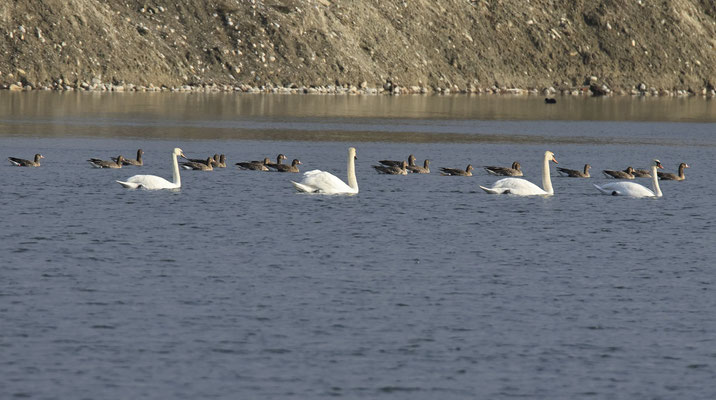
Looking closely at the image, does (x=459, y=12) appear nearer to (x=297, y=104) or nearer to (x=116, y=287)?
(x=297, y=104)

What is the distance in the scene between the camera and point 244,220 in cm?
3441

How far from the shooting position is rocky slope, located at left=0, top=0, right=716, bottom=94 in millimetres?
114062

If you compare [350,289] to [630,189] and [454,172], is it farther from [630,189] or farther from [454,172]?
[454,172]

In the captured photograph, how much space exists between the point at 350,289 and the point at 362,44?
369 feet

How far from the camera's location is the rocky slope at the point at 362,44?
374 ft

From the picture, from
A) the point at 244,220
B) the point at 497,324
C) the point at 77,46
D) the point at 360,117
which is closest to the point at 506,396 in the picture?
the point at 497,324

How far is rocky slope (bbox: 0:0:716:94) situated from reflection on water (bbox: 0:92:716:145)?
4.30m

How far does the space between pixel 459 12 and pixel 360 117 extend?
6129 centimetres

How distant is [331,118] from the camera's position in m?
89.2

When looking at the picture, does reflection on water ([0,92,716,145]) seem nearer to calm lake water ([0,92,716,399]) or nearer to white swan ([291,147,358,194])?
calm lake water ([0,92,716,399])

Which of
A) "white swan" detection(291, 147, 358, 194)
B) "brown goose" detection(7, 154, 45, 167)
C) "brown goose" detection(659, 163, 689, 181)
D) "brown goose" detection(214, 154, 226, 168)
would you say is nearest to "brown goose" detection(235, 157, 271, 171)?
"brown goose" detection(214, 154, 226, 168)

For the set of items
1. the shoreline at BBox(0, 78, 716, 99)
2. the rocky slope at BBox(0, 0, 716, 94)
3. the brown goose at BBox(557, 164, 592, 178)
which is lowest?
the brown goose at BBox(557, 164, 592, 178)

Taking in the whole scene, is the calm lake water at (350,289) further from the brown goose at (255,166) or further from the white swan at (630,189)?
the white swan at (630,189)

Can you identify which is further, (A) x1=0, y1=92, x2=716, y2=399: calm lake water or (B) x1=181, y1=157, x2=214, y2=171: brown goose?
(B) x1=181, y1=157, x2=214, y2=171: brown goose
